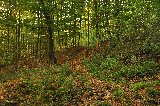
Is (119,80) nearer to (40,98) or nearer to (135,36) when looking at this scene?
(40,98)

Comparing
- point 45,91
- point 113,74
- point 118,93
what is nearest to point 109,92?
point 118,93

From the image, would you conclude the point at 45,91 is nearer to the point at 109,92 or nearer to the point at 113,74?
the point at 109,92

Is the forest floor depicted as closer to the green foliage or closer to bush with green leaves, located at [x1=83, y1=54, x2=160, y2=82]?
the green foliage

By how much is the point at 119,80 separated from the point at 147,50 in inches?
199

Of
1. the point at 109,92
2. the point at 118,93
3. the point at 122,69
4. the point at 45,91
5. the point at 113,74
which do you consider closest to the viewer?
the point at 118,93

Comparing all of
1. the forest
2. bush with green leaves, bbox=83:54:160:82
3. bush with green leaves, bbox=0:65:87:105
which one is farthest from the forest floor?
bush with green leaves, bbox=83:54:160:82

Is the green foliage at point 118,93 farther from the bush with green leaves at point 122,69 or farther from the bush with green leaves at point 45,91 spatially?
the bush with green leaves at point 122,69

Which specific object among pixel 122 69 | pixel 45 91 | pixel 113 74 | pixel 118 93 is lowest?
pixel 45 91

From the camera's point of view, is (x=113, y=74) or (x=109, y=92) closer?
(x=109, y=92)

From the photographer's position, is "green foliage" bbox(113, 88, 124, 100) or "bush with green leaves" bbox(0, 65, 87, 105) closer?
"green foliage" bbox(113, 88, 124, 100)

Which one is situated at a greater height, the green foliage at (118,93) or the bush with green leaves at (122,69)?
the bush with green leaves at (122,69)

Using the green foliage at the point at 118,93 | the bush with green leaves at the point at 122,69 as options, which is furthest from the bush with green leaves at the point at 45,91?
the bush with green leaves at the point at 122,69

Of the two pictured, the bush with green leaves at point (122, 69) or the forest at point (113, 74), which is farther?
the bush with green leaves at point (122, 69)

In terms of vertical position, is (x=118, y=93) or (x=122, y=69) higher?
(x=122, y=69)
